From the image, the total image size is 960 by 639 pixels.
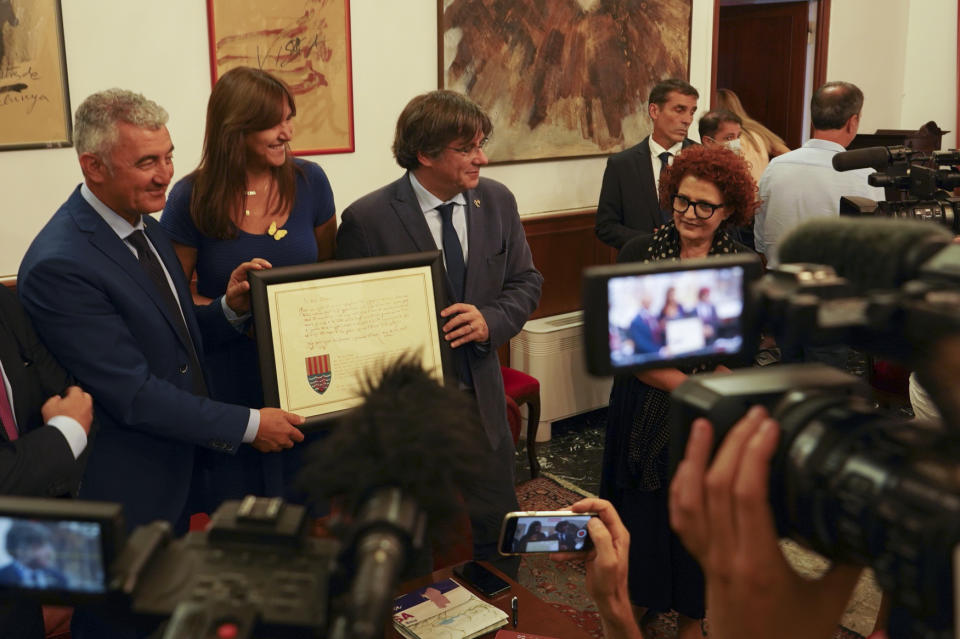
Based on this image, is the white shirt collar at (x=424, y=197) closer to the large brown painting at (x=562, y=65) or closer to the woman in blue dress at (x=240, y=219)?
the woman in blue dress at (x=240, y=219)

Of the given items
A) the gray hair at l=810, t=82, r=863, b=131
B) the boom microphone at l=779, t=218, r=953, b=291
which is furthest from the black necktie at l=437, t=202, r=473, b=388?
the gray hair at l=810, t=82, r=863, b=131

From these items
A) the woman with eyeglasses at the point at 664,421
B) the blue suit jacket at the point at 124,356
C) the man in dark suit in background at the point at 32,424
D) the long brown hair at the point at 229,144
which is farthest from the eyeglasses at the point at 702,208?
the man in dark suit in background at the point at 32,424

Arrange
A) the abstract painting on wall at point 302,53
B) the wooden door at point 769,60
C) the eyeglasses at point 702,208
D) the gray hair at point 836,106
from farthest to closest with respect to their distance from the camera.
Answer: the wooden door at point 769,60 < the gray hair at point 836,106 < the abstract painting on wall at point 302,53 < the eyeglasses at point 702,208

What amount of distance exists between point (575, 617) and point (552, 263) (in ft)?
8.63

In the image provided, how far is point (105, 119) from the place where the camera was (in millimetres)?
2223

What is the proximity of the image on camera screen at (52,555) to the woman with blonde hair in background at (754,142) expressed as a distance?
5991mm

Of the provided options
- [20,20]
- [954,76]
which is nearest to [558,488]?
[20,20]

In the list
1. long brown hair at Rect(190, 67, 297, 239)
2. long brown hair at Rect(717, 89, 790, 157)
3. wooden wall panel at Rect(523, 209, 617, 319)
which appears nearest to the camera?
long brown hair at Rect(190, 67, 297, 239)

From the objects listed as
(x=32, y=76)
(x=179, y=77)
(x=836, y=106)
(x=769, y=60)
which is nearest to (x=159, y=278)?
(x=32, y=76)

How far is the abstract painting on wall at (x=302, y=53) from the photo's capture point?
3.85 meters

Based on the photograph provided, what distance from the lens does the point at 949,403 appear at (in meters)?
0.78

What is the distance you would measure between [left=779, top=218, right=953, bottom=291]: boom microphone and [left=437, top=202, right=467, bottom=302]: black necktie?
1849 mm

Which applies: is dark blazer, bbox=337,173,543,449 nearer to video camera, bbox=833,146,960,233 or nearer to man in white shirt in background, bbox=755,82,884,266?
video camera, bbox=833,146,960,233

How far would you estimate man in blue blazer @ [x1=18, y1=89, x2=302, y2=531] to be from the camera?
2166 millimetres
